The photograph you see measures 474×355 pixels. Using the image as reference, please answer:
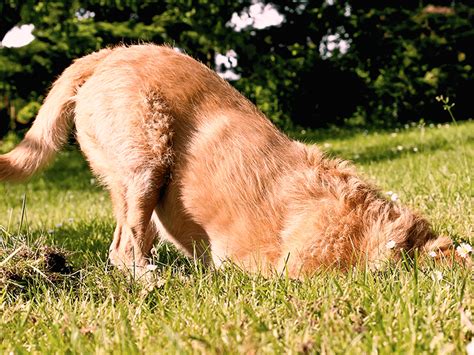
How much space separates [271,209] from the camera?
10.1 ft

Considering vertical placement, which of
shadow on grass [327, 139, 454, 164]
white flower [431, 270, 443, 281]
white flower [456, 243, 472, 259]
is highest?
white flower [431, 270, 443, 281]

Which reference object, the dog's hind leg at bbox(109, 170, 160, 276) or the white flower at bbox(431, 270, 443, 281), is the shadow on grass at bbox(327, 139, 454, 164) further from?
the white flower at bbox(431, 270, 443, 281)

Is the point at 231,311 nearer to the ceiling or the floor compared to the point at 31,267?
nearer to the ceiling

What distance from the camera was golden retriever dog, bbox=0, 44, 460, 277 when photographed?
2.94m

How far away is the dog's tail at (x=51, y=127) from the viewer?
3650mm

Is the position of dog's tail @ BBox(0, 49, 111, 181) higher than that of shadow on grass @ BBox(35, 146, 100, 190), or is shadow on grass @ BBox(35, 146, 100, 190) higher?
dog's tail @ BBox(0, 49, 111, 181)

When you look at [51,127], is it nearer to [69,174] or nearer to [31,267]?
[31,267]

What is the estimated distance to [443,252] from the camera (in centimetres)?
286

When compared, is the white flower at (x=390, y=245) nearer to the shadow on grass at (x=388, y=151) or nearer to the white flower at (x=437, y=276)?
the white flower at (x=437, y=276)

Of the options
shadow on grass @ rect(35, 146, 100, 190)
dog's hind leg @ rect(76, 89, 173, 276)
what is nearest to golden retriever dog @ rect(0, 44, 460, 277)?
dog's hind leg @ rect(76, 89, 173, 276)

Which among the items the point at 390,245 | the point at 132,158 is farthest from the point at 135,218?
the point at 390,245

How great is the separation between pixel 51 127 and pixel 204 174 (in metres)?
1.10

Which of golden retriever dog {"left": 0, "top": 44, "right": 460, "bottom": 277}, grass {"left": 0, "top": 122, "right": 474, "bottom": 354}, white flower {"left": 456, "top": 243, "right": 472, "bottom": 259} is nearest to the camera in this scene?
grass {"left": 0, "top": 122, "right": 474, "bottom": 354}

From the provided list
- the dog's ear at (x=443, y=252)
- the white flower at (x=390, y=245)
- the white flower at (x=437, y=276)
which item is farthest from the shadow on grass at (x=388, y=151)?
the white flower at (x=437, y=276)
